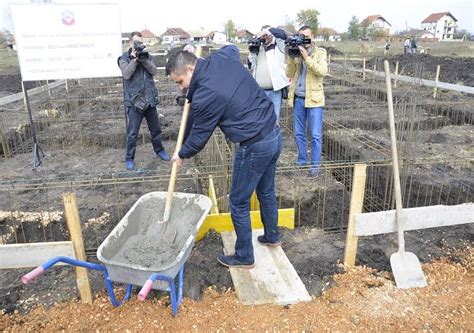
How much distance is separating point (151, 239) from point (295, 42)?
3.09 meters

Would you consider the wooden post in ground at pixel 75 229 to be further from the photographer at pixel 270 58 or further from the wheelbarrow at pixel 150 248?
the photographer at pixel 270 58

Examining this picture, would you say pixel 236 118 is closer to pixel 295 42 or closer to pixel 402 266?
pixel 402 266

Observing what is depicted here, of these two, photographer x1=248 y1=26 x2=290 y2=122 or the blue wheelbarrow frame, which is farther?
photographer x1=248 y1=26 x2=290 y2=122

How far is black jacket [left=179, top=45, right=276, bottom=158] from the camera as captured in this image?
2762 mm

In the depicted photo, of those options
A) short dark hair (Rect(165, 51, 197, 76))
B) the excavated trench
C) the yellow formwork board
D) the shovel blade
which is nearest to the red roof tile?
the excavated trench

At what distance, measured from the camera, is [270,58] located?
497cm

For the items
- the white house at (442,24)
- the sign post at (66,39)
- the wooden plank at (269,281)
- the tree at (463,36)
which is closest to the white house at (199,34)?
the sign post at (66,39)

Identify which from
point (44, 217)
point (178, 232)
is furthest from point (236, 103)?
point (44, 217)

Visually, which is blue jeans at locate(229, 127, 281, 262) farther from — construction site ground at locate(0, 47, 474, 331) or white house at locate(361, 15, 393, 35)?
white house at locate(361, 15, 393, 35)

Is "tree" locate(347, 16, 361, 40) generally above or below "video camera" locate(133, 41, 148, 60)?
above

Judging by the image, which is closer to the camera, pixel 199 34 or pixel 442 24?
pixel 199 34

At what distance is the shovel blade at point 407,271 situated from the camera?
3096mm

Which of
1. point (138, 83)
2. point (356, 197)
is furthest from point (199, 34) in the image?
point (356, 197)

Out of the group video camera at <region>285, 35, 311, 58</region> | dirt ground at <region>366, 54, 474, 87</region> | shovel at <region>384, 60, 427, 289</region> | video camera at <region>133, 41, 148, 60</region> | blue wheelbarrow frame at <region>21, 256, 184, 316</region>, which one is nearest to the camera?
blue wheelbarrow frame at <region>21, 256, 184, 316</region>
